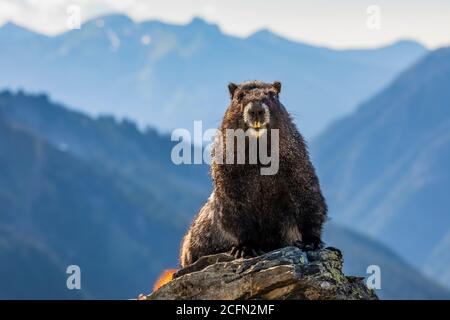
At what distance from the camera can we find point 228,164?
857 inches

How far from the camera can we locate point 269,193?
21406mm

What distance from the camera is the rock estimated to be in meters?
19.4

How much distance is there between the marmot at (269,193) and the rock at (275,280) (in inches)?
37.3

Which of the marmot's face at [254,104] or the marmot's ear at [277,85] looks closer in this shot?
the marmot's face at [254,104]

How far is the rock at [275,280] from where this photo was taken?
19391 mm

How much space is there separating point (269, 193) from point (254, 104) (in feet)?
6.87

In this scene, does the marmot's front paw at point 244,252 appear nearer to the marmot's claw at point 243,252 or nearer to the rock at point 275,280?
the marmot's claw at point 243,252

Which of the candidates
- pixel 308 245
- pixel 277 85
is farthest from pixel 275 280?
pixel 277 85

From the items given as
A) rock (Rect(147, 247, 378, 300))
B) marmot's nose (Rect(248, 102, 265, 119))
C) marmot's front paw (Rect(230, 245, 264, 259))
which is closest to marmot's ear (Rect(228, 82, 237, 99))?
marmot's nose (Rect(248, 102, 265, 119))

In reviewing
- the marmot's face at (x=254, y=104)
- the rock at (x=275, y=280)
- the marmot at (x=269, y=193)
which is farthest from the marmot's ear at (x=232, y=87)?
the rock at (x=275, y=280)

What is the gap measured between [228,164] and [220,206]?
41.7 inches

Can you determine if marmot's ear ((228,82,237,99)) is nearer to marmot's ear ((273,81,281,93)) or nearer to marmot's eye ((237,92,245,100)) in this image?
marmot's eye ((237,92,245,100))

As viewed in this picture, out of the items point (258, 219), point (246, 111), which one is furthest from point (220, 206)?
point (246, 111)

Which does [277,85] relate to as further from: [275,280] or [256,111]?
[275,280]
